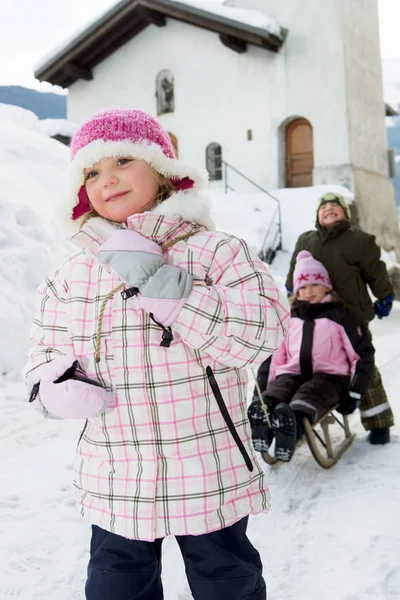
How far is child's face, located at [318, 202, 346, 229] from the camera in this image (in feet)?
13.1

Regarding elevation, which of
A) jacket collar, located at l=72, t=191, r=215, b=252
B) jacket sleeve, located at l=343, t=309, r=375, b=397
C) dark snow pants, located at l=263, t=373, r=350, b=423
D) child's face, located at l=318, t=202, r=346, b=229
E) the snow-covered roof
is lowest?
dark snow pants, located at l=263, t=373, r=350, b=423

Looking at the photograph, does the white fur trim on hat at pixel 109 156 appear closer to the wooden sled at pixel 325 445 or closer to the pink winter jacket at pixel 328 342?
the wooden sled at pixel 325 445

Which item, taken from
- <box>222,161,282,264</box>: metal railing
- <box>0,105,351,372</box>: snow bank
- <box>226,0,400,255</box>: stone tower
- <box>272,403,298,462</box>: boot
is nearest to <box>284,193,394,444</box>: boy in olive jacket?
<box>272,403,298,462</box>: boot

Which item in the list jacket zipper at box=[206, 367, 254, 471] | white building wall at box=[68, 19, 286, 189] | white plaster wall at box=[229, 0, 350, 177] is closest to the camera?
jacket zipper at box=[206, 367, 254, 471]

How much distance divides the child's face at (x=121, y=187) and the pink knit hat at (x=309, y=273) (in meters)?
2.39

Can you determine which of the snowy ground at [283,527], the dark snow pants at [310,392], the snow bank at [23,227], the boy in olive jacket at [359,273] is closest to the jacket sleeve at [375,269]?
the boy in olive jacket at [359,273]

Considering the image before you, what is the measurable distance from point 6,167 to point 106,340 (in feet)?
25.2

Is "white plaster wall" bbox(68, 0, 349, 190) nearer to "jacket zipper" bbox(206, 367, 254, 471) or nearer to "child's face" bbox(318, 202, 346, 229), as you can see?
"child's face" bbox(318, 202, 346, 229)

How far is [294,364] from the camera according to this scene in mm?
3873

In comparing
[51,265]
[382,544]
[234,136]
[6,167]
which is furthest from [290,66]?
[382,544]

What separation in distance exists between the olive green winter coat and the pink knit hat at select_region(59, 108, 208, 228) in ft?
7.97

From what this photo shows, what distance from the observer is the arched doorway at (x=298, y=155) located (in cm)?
1605

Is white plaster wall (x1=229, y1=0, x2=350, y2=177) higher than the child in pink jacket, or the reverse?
white plaster wall (x1=229, y1=0, x2=350, y2=177)

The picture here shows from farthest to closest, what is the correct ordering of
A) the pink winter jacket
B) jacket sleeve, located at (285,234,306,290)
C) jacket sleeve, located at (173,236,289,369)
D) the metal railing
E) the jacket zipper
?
the metal railing → jacket sleeve, located at (285,234,306,290) → the pink winter jacket → the jacket zipper → jacket sleeve, located at (173,236,289,369)
